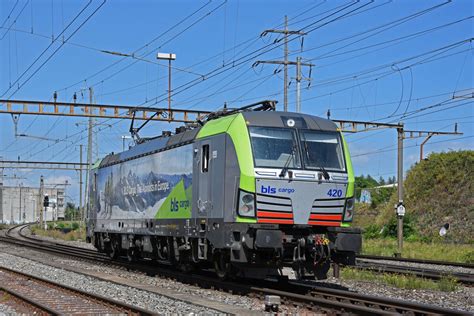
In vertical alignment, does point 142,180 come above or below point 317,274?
above

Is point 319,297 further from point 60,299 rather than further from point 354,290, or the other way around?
point 60,299

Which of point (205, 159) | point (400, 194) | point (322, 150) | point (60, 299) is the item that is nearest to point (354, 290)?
point (322, 150)

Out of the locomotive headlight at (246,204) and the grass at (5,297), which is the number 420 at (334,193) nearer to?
the locomotive headlight at (246,204)

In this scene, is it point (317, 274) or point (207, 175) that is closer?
point (317, 274)

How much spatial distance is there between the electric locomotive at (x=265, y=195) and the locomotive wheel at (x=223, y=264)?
0.10 ft

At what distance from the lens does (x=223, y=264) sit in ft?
53.9

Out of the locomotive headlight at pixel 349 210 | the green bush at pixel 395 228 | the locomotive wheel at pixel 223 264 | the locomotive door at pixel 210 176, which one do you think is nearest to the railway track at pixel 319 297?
the locomotive wheel at pixel 223 264

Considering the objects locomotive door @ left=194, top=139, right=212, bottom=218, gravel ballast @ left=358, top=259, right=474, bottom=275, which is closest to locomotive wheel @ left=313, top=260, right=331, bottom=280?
locomotive door @ left=194, top=139, right=212, bottom=218

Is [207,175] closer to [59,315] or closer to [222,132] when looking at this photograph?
[222,132]

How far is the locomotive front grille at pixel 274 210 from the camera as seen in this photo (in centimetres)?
1454

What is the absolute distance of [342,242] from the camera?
1494 centimetres

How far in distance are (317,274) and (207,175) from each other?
3484 mm

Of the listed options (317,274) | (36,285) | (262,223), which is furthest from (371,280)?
(36,285)

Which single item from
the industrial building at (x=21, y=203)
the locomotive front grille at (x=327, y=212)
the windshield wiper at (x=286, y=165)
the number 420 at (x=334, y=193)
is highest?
the windshield wiper at (x=286, y=165)
